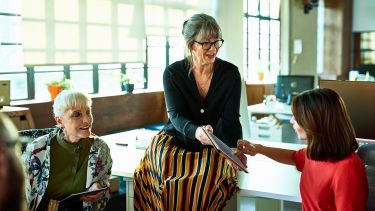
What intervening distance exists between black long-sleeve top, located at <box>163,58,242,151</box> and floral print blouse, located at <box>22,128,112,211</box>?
38cm

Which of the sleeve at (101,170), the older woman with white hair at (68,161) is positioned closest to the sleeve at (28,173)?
the older woman with white hair at (68,161)

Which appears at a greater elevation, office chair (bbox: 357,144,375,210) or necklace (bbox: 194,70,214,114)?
necklace (bbox: 194,70,214,114)

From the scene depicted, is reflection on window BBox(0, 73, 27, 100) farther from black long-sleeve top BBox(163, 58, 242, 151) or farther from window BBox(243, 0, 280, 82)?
window BBox(243, 0, 280, 82)

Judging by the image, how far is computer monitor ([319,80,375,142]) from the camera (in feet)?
9.86

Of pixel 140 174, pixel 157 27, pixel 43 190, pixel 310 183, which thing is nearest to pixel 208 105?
pixel 140 174

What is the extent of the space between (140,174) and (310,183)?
907 millimetres

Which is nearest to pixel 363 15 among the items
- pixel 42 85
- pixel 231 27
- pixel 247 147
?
pixel 231 27

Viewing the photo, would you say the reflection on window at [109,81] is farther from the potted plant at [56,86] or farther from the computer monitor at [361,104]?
the computer monitor at [361,104]

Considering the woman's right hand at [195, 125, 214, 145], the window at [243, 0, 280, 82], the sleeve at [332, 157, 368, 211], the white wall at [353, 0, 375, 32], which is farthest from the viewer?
the white wall at [353, 0, 375, 32]

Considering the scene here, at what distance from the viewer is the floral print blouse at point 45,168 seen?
241 centimetres

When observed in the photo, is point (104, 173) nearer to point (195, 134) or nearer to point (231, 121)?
point (195, 134)

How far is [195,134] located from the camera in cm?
233

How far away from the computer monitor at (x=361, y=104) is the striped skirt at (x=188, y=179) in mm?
1087

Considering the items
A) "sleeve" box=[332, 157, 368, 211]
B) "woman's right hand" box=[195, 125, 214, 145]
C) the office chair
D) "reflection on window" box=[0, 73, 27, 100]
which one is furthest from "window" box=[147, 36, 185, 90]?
"sleeve" box=[332, 157, 368, 211]
